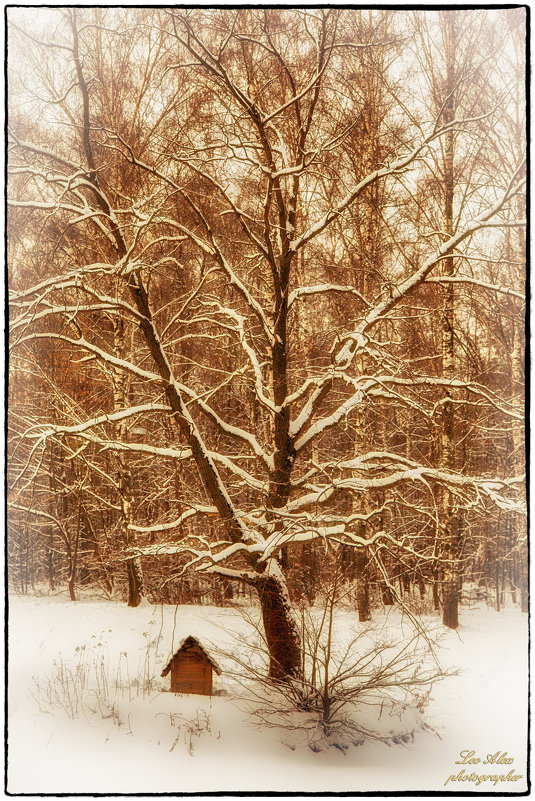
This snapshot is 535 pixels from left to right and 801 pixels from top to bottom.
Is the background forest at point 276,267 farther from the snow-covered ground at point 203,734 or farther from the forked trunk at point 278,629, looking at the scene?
the snow-covered ground at point 203,734

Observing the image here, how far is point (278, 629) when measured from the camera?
275 inches

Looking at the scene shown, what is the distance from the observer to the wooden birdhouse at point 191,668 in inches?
258

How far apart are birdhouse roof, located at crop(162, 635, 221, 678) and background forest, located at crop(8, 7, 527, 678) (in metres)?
0.68

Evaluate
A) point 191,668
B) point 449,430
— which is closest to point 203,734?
point 191,668

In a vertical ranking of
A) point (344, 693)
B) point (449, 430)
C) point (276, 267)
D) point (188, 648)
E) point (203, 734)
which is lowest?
point (203, 734)

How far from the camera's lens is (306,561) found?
10547 mm

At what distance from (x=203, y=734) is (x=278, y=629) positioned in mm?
1327

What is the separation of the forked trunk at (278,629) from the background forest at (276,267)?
2 cm

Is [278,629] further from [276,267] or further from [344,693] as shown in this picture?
[276,267]

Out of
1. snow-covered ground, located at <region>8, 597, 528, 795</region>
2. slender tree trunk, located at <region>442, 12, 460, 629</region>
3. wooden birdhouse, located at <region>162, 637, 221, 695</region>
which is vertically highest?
slender tree trunk, located at <region>442, 12, 460, 629</region>

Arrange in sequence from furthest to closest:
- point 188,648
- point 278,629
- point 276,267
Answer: point 276,267
point 278,629
point 188,648

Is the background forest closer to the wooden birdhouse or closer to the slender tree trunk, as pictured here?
the slender tree trunk

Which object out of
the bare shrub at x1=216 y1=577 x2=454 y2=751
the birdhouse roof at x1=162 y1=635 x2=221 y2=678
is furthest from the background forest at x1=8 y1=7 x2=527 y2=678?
the birdhouse roof at x1=162 y1=635 x2=221 y2=678

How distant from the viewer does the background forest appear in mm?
6762
